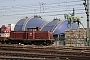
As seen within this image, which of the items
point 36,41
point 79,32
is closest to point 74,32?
point 79,32

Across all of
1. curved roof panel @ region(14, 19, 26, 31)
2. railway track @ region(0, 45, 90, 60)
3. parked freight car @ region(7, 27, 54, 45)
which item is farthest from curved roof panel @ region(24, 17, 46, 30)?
railway track @ region(0, 45, 90, 60)

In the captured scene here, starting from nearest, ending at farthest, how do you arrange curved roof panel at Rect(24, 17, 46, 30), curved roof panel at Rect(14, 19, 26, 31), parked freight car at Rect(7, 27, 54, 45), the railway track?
1. the railway track
2. parked freight car at Rect(7, 27, 54, 45)
3. curved roof panel at Rect(14, 19, 26, 31)
4. curved roof panel at Rect(24, 17, 46, 30)

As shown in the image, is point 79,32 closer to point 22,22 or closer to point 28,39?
point 28,39

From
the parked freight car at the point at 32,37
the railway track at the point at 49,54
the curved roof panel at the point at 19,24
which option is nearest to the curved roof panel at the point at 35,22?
the curved roof panel at the point at 19,24

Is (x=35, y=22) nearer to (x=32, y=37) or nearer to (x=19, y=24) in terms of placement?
(x=19, y=24)

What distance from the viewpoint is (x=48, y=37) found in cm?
3312

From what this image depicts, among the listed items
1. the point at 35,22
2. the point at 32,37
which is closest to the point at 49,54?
the point at 32,37

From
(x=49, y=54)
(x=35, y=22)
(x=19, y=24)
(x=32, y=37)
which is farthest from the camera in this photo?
(x=19, y=24)

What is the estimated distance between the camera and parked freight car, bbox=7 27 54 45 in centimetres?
3225

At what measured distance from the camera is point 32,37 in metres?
33.6

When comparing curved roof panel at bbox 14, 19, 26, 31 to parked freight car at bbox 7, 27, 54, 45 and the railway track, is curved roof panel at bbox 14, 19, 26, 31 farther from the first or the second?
the railway track

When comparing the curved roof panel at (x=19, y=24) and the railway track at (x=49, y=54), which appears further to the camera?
the curved roof panel at (x=19, y=24)

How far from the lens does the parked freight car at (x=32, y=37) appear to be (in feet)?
106

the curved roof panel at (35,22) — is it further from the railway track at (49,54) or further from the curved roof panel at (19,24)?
the railway track at (49,54)
